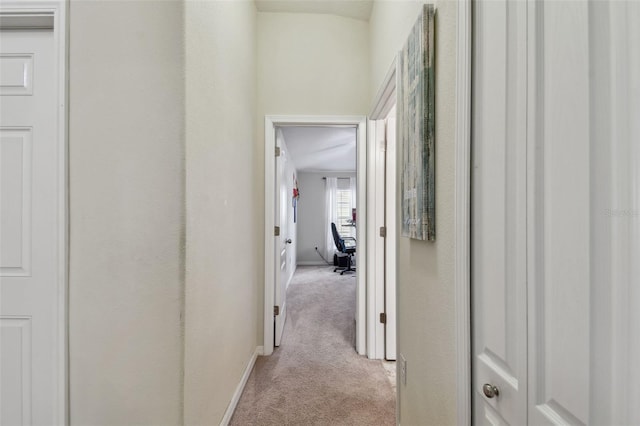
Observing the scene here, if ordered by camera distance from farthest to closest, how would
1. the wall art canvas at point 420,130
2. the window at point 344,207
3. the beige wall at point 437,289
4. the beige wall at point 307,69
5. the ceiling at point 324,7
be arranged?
the window at point 344,207 → the beige wall at point 307,69 → the ceiling at point 324,7 → the wall art canvas at point 420,130 → the beige wall at point 437,289

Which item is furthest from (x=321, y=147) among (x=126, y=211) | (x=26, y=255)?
(x=26, y=255)

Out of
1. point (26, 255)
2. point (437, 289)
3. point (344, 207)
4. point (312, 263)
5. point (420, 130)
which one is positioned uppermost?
point (420, 130)

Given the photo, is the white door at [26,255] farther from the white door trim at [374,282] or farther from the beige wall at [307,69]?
the white door trim at [374,282]

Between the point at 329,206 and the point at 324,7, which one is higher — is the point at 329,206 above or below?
below

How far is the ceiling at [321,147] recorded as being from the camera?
396 centimetres

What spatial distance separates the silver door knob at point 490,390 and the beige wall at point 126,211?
1089mm

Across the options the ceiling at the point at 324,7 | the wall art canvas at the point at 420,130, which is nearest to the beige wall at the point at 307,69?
the ceiling at the point at 324,7

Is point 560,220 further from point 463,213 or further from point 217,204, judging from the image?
point 217,204

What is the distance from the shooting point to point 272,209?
2467mm

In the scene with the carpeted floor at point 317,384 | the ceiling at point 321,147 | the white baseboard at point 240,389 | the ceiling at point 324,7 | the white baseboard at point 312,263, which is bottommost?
the white baseboard at point 312,263

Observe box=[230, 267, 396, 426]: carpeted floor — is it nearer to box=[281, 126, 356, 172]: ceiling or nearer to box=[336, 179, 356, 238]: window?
box=[281, 126, 356, 172]: ceiling

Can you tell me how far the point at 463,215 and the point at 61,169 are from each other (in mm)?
1548

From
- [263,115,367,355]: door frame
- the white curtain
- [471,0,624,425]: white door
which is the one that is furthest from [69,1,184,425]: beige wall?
the white curtain

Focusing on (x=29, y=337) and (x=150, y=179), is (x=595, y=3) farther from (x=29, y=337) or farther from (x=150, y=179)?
(x=29, y=337)
